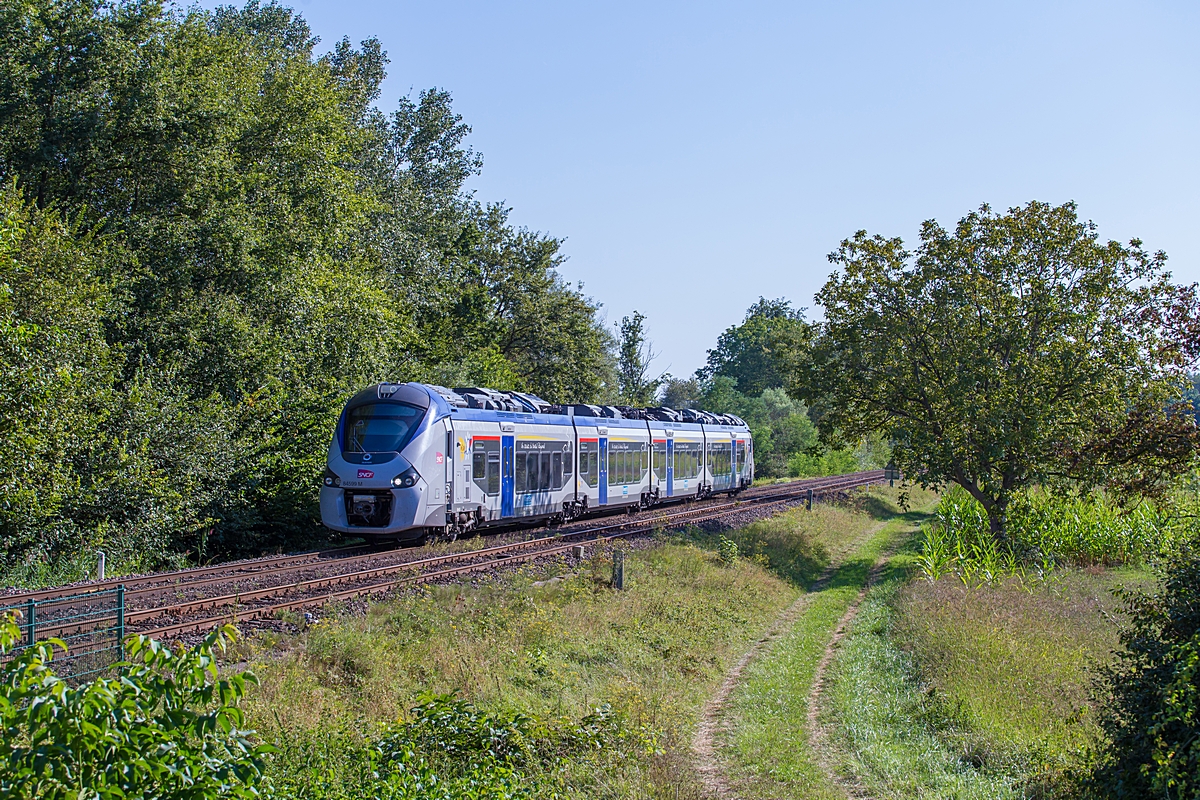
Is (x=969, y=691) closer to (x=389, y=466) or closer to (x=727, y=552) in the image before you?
(x=727, y=552)

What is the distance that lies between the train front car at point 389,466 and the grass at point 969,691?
8892 millimetres

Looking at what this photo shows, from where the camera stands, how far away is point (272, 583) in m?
15.2

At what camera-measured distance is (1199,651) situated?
6766 mm

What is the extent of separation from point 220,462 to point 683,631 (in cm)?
1242

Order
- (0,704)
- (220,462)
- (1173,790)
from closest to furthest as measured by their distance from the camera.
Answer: (0,704) → (1173,790) → (220,462)

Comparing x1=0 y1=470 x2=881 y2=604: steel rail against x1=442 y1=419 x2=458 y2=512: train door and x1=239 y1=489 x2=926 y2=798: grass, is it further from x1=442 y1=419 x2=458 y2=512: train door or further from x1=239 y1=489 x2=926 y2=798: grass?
x1=239 y1=489 x2=926 y2=798: grass

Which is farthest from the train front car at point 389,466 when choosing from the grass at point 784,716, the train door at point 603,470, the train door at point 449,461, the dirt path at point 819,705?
the dirt path at point 819,705

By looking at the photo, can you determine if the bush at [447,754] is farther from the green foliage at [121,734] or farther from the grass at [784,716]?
the green foliage at [121,734]

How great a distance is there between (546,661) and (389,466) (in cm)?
858

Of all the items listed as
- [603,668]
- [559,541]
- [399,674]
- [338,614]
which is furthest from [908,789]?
[559,541]

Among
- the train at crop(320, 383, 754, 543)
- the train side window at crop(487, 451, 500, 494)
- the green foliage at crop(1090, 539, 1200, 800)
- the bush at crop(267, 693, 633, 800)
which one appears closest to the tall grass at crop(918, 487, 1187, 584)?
the train at crop(320, 383, 754, 543)

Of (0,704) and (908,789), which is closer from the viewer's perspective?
(0,704)

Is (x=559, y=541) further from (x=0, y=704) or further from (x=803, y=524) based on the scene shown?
A: (x=0, y=704)

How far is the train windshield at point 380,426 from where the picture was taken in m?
19.5
